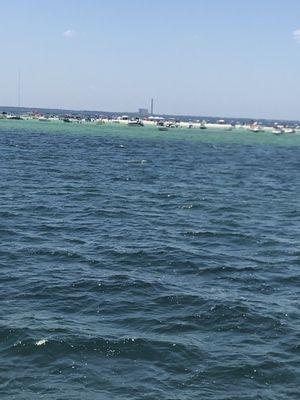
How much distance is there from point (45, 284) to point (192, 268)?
7.03 meters

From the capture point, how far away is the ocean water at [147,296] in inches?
574

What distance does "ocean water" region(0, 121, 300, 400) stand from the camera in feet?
47.8

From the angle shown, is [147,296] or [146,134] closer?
[147,296]

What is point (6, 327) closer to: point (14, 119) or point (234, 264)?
point (234, 264)

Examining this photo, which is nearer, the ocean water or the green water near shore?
the ocean water

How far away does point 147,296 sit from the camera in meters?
20.6

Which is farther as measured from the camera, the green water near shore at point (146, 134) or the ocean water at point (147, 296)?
the green water near shore at point (146, 134)

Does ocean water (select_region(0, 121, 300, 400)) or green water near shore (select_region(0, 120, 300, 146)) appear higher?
green water near shore (select_region(0, 120, 300, 146))

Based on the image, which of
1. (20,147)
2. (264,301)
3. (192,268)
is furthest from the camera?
(20,147)

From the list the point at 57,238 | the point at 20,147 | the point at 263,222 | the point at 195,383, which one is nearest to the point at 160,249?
the point at 57,238

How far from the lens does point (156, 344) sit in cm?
1655

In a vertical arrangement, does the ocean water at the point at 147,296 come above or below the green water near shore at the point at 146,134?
below

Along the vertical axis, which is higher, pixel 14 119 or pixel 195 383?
pixel 14 119

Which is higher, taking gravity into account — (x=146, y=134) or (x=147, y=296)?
(x=146, y=134)
